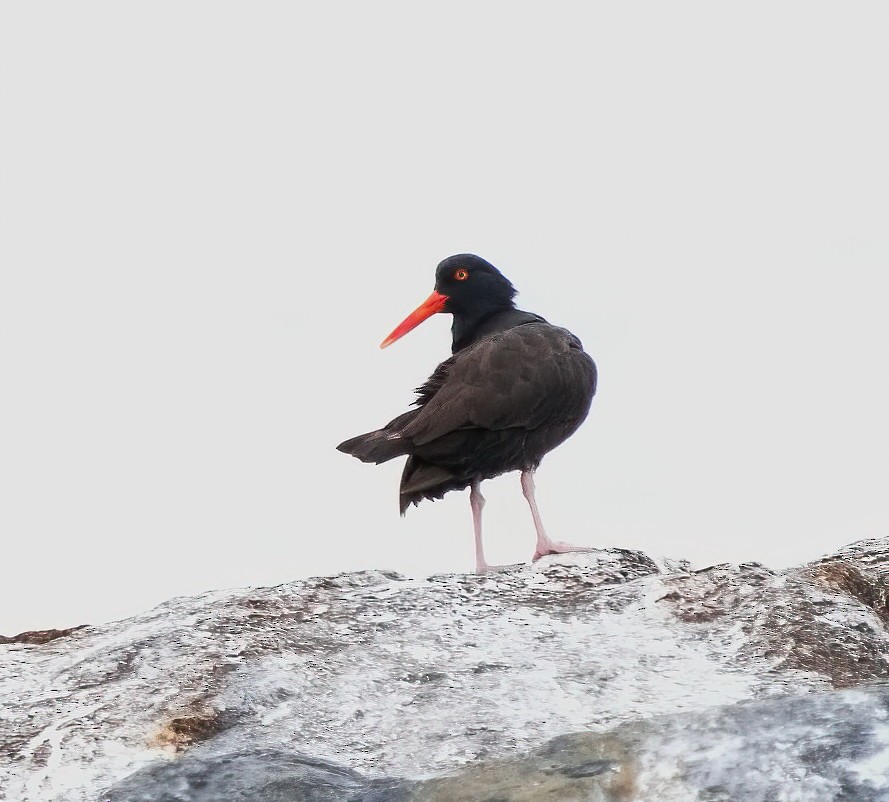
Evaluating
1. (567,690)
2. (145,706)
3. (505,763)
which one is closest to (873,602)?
(567,690)

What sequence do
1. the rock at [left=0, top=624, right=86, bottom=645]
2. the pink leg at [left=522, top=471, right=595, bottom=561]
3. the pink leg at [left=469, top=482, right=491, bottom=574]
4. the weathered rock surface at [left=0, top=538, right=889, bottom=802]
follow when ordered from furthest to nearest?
the pink leg at [left=469, top=482, right=491, bottom=574] → the pink leg at [left=522, top=471, right=595, bottom=561] → the rock at [left=0, top=624, right=86, bottom=645] → the weathered rock surface at [left=0, top=538, right=889, bottom=802]

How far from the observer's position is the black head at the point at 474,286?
7746 millimetres

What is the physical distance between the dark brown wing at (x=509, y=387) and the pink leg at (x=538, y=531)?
36cm

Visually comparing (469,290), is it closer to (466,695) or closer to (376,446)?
(376,446)

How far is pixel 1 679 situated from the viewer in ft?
13.1

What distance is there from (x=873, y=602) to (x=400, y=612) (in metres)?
1.92

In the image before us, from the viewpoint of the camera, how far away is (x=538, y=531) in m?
6.29

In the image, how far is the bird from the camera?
6227 millimetres

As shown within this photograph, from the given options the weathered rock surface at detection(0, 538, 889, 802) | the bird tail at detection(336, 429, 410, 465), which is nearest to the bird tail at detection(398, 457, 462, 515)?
the bird tail at detection(336, 429, 410, 465)

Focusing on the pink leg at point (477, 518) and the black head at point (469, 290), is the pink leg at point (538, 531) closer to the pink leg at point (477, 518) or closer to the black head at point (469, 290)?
the pink leg at point (477, 518)

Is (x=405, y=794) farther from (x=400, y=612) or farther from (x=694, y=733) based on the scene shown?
(x=400, y=612)

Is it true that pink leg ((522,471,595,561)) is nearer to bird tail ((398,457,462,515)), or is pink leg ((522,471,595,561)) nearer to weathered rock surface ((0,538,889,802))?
bird tail ((398,457,462,515))

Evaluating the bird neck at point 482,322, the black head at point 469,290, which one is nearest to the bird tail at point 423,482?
the bird neck at point 482,322

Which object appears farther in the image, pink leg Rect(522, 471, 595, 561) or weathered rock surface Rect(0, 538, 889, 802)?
pink leg Rect(522, 471, 595, 561)
